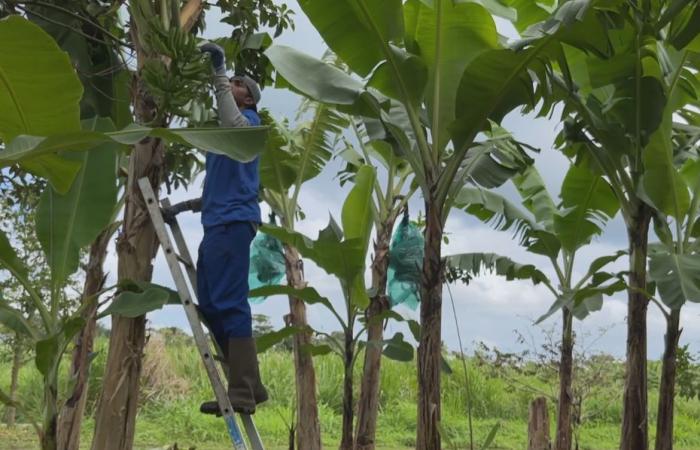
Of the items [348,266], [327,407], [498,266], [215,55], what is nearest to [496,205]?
[498,266]

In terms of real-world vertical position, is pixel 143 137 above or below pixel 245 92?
below

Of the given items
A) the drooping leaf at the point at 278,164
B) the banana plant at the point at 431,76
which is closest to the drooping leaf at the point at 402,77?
the banana plant at the point at 431,76

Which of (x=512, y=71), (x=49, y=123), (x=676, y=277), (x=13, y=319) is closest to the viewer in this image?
(x=49, y=123)

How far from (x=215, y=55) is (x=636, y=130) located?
8.45 feet

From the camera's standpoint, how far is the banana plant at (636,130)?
178 inches

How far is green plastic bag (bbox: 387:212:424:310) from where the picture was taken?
21.4 ft

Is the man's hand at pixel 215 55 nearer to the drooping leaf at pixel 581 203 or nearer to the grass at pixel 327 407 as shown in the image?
the drooping leaf at pixel 581 203

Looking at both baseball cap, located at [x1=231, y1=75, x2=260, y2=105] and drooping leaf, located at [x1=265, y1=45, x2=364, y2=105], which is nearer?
baseball cap, located at [x1=231, y1=75, x2=260, y2=105]

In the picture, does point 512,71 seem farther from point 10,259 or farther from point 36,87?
point 10,259

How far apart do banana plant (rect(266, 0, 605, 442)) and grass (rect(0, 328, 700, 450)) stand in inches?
214

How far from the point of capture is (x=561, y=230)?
620cm

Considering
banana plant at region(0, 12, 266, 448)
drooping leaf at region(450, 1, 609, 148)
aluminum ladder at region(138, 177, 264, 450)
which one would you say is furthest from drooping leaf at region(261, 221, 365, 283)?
aluminum ladder at region(138, 177, 264, 450)

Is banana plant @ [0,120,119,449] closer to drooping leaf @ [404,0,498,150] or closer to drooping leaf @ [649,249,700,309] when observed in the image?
drooping leaf @ [404,0,498,150]

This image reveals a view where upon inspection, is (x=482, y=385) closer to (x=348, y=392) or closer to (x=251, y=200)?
(x=348, y=392)
